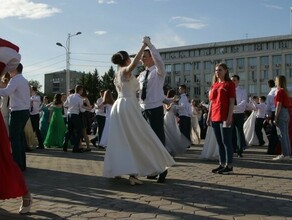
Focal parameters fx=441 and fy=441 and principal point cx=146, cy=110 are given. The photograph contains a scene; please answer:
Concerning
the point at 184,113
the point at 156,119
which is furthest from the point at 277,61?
the point at 156,119

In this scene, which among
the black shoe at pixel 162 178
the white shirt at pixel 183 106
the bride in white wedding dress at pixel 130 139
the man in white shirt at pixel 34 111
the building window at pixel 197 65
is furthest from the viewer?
the building window at pixel 197 65

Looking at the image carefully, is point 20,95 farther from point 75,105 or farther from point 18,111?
point 75,105

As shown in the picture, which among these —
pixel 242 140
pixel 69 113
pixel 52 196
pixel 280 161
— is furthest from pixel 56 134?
pixel 52 196

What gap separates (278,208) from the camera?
17.4ft

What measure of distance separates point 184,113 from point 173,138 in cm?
246

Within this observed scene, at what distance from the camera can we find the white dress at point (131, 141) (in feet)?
22.4

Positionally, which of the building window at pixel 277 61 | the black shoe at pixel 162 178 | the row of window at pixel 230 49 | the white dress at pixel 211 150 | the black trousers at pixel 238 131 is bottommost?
the black shoe at pixel 162 178

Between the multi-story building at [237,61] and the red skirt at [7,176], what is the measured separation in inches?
4654

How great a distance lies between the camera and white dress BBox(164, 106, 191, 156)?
11827 mm

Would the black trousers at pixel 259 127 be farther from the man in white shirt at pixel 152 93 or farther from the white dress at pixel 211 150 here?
the man in white shirt at pixel 152 93

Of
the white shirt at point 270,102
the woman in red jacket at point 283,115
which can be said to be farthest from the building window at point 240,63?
the woman in red jacket at point 283,115

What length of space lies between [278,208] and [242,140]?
6.61 m

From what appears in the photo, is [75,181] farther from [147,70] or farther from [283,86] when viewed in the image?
[283,86]

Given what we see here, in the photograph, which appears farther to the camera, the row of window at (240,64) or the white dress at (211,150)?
the row of window at (240,64)
